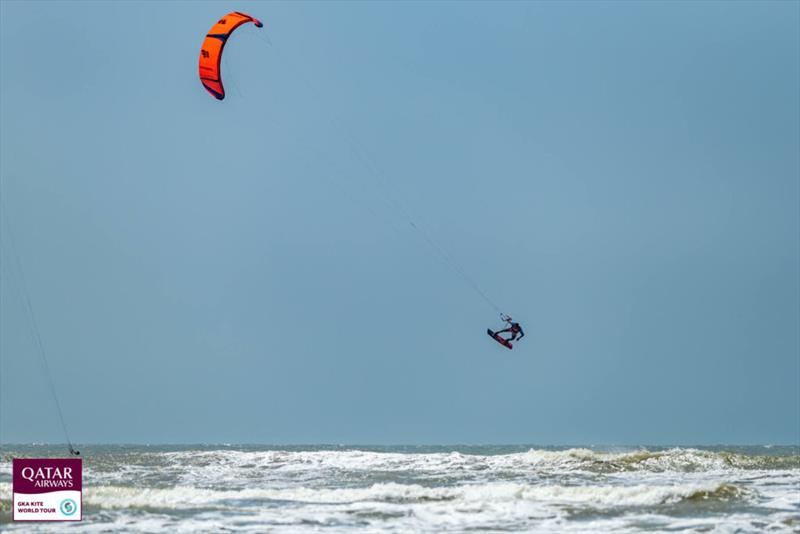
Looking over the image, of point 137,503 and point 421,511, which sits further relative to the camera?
point 137,503

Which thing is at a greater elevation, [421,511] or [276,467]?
[276,467]

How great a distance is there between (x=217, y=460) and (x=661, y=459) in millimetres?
14180

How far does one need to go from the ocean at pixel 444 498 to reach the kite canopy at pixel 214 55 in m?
10.3

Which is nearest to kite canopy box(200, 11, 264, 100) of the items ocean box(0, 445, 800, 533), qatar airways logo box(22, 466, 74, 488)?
ocean box(0, 445, 800, 533)

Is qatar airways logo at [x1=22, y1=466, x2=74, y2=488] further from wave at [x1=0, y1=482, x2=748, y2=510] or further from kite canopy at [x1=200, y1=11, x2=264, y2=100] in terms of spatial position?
kite canopy at [x1=200, y1=11, x2=264, y2=100]

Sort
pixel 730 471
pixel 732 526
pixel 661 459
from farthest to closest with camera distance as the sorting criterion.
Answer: pixel 661 459 → pixel 730 471 → pixel 732 526

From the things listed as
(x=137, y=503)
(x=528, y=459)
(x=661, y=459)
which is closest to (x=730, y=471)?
(x=661, y=459)

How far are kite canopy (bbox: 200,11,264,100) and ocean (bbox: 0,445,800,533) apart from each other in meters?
10.3

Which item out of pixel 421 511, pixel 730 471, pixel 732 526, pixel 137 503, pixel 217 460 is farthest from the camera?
pixel 217 460

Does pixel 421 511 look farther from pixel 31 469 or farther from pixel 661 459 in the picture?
pixel 661 459

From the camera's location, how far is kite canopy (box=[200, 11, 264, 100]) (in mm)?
27953

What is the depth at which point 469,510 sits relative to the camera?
1820 centimetres

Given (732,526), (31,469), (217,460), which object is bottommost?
(732,526)

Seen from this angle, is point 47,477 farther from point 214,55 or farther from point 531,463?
point 531,463
